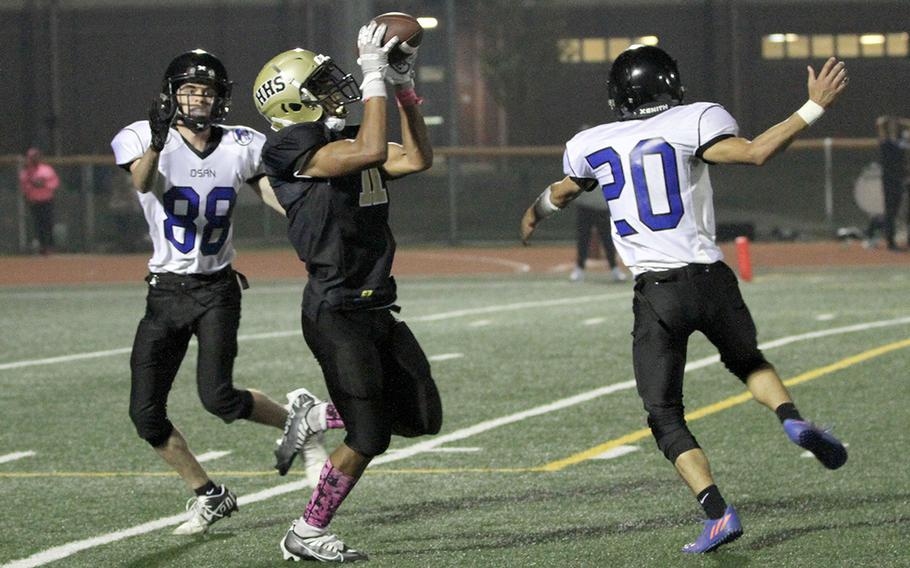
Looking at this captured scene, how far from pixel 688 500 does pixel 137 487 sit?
2.52 m

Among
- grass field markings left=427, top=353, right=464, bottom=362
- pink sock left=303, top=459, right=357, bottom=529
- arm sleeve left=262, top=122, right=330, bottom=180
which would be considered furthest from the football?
grass field markings left=427, top=353, right=464, bottom=362

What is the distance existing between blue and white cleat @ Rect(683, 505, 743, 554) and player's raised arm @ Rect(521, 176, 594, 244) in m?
1.38

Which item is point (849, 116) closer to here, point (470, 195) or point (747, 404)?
point (470, 195)

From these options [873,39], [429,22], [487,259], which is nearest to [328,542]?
[487,259]

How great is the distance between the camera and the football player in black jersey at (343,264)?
20.1ft

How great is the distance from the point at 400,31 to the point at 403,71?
6.7 inches

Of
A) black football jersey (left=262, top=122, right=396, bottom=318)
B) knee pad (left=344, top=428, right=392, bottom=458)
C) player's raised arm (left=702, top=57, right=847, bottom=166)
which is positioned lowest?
knee pad (left=344, top=428, right=392, bottom=458)

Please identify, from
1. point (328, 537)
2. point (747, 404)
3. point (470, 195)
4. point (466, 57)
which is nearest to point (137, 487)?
point (328, 537)

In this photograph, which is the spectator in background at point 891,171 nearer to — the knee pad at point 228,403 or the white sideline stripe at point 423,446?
the white sideline stripe at point 423,446

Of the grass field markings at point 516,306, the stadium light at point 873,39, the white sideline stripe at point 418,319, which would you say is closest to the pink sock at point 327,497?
the white sideline stripe at point 418,319

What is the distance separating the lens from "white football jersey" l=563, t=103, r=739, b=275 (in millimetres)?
6242

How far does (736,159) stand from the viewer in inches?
238

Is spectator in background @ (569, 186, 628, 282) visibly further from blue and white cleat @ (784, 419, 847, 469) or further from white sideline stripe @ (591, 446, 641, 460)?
blue and white cleat @ (784, 419, 847, 469)

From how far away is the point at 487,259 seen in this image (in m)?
Answer: 24.8
